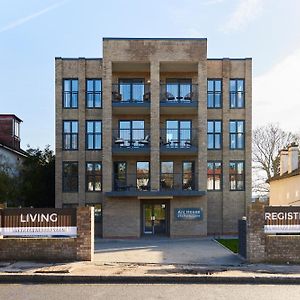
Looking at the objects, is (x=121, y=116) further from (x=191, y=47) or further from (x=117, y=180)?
(x=191, y=47)

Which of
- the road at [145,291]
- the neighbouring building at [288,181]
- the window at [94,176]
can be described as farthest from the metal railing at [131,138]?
the road at [145,291]

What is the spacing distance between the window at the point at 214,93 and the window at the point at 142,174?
6.18 m

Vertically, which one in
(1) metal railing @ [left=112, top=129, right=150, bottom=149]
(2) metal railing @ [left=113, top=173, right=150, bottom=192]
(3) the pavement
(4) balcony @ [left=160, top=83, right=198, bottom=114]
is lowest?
(3) the pavement

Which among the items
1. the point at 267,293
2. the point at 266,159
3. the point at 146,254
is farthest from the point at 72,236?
the point at 266,159

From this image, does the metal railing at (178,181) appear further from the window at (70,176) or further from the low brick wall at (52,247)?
the low brick wall at (52,247)

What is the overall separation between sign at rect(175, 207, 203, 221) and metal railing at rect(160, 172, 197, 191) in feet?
5.32

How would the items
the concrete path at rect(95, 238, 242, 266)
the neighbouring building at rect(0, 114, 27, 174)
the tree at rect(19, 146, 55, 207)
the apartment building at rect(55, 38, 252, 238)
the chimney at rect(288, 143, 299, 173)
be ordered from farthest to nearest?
the chimney at rect(288, 143, 299, 173)
the neighbouring building at rect(0, 114, 27, 174)
the tree at rect(19, 146, 55, 207)
the apartment building at rect(55, 38, 252, 238)
the concrete path at rect(95, 238, 242, 266)

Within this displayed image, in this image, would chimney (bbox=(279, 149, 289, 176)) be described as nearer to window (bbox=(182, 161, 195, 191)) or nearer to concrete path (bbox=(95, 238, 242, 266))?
window (bbox=(182, 161, 195, 191))

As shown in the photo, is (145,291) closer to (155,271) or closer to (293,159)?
(155,271)

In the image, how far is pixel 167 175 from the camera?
27750 millimetres

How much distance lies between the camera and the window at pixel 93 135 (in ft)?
89.8

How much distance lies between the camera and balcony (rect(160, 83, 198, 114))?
26688mm

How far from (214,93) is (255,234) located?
51.9 ft

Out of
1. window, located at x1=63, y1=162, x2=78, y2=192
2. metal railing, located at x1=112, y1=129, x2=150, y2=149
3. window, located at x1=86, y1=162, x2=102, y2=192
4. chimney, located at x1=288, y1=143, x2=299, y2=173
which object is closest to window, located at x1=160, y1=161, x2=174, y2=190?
metal railing, located at x1=112, y1=129, x2=150, y2=149
